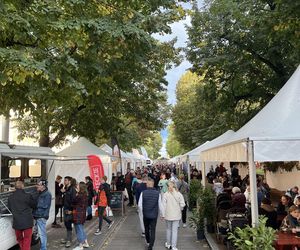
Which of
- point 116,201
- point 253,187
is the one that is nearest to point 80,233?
point 253,187

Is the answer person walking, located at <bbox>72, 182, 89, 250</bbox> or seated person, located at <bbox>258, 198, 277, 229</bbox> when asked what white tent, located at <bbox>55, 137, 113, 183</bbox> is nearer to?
person walking, located at <bbox>72, 182, 89, 250</bbox>

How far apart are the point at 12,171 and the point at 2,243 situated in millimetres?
2396

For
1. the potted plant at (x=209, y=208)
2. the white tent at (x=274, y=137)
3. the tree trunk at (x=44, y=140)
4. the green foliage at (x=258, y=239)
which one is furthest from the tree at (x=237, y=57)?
the green foliage at (x=258, y=239)

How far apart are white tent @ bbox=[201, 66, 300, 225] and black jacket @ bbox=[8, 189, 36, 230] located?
4.67m

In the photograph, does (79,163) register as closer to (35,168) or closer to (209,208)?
(35,168)

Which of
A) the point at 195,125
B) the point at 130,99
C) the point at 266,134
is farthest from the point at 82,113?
the point at 195,125

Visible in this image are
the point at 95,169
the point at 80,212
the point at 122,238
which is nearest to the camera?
the point at 80,212

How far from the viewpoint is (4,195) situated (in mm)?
9906

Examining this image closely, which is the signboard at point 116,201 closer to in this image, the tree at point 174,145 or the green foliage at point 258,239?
the green foliage at point 258,239

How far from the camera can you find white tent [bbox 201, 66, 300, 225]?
6.57 meters

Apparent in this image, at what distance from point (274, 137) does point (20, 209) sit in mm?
5817

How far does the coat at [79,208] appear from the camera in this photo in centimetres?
1059

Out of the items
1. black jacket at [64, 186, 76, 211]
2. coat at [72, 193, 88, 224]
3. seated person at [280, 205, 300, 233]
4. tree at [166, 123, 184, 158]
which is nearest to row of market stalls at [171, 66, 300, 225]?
seated person at [280, 205, 300, 233]

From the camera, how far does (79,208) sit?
1066 cm
